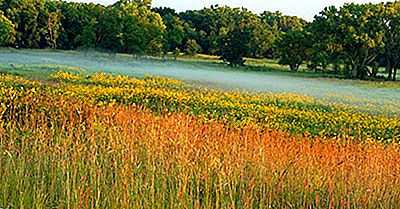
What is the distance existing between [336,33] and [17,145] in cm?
4258

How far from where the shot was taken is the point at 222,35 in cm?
6769

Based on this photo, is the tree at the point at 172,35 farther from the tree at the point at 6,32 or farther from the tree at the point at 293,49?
the tree at the point at 6,32

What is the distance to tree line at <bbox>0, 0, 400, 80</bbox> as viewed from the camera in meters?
44.2

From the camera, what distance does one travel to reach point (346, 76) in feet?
153

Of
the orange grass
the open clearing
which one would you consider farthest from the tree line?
the orange grass

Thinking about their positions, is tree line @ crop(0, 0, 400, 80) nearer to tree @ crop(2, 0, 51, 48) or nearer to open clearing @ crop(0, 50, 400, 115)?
tree @ crop(2, 0, 51, 48)

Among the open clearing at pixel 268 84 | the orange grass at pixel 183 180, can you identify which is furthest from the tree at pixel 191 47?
the orange grass at pixel 183 180

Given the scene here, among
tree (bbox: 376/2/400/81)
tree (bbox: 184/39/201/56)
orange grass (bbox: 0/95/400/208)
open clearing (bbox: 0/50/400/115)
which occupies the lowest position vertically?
open clearing (bbox: 0/50/400/115)

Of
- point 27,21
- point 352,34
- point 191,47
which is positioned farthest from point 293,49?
point 27,21

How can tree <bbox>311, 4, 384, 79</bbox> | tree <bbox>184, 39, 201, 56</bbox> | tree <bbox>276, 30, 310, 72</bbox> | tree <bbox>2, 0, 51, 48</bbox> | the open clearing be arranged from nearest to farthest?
the open clearing
tree <bbox>311, 4, 384, 79</bbox>
tree <bbox>276, 30, 310, 72</bbox>
tree <bbox>2, 0, 51, 48</bbox>
tree <bbox>184, 39, 201, 56</bbox>

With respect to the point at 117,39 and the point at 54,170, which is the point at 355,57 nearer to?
the point at 117,39

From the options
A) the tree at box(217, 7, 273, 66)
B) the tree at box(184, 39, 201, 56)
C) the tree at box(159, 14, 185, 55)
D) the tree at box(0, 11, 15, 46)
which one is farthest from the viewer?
the tree at box(184, 39, 201, 56)

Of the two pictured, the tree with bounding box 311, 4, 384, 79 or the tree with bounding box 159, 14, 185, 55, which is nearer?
the tree with bounding box 311, 4, 384, 79

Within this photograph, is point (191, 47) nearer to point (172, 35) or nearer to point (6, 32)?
point (172, 35)
